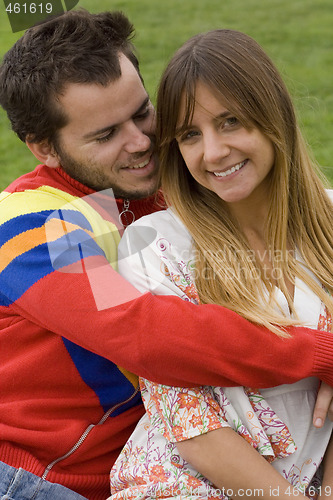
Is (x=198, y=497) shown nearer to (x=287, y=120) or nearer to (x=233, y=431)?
(x=233, y=431)

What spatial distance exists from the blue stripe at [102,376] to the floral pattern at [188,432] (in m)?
0.14

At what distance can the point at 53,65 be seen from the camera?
267 centimetres

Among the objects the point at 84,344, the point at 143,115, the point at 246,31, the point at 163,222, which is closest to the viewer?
the point at 84,344

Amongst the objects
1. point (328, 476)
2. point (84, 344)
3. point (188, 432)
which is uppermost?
point (84, 344)

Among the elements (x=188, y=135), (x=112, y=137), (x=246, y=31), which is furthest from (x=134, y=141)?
(x=246, y=31)

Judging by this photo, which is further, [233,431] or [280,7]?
[280,7]

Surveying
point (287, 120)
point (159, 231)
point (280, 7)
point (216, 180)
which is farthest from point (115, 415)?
point (280, 7)

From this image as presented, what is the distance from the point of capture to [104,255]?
2.52 meters

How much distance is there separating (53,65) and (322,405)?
55.0 inches

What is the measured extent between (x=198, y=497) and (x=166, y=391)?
318 millimetres

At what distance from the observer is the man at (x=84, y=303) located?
7.48 ft

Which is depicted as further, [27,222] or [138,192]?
[138,192]

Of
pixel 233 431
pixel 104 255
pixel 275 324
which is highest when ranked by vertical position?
pixel 104 255

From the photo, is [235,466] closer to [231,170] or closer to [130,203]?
[231,170]
